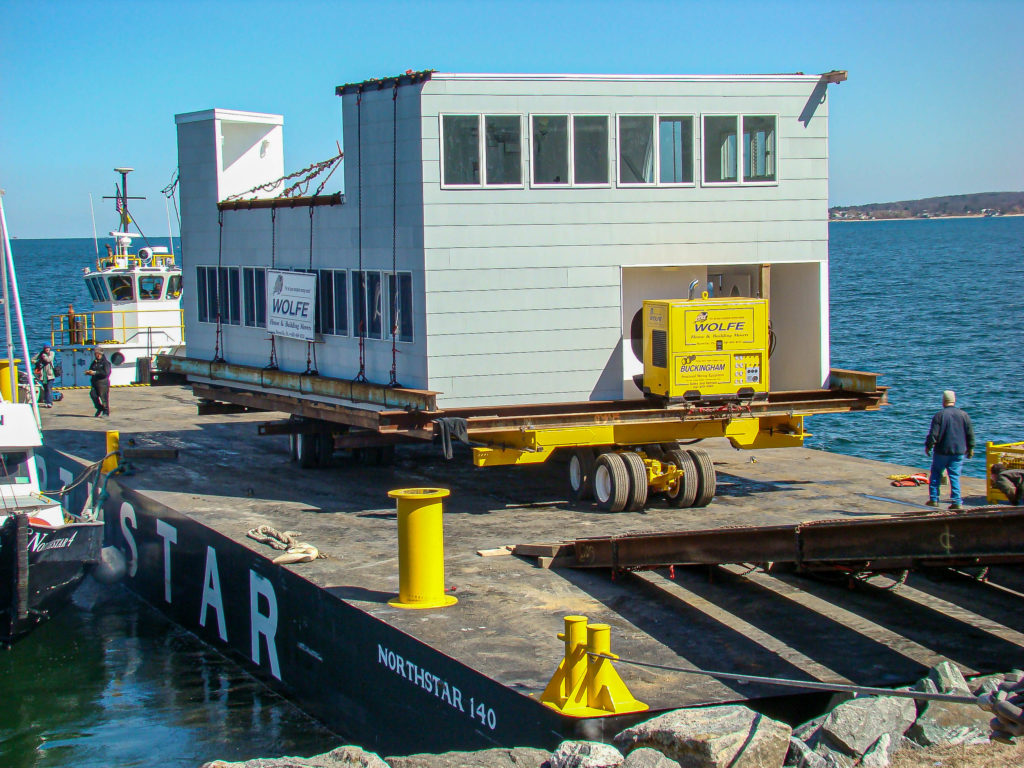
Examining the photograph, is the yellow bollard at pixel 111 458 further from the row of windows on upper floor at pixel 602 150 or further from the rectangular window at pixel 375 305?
the row of windows on upper floor at pixel 602 150

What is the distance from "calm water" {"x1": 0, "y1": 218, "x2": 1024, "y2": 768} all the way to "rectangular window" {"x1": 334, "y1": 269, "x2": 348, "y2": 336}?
5.29 metres

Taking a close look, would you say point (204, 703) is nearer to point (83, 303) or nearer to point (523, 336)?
point (523, 336)

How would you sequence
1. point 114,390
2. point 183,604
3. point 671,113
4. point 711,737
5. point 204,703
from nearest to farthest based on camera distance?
point 711,737 < point 204,703 < point 671,113 < point 183,604 < point 114,390

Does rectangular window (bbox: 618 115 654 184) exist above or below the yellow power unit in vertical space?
above

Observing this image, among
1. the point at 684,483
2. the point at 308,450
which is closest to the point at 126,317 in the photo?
the point at 308,450

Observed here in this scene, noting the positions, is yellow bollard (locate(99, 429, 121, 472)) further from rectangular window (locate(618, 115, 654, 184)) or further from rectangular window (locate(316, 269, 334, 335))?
rectangular window (locate(618, 115, 654, 184))

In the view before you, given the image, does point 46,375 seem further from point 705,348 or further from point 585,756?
point 585,756

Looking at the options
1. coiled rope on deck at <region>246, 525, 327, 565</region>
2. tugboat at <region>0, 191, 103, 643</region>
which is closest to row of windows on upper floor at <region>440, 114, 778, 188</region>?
coiled rope on deck at <region>246, 525, 327, 565</region>

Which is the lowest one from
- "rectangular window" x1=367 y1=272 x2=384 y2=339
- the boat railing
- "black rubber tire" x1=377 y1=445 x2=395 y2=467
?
"black rubber tire" x1=377 y1=445 x2=395 y2=467

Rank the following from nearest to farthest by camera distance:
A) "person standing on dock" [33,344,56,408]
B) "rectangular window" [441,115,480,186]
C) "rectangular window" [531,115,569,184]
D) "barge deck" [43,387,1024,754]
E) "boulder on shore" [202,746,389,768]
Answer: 1. "boulder on shore" [202,746,389,768]
2. "barge deck" [43,387,1024,754]
3. "rectangular window" [441,115,480,186]
4. "rectangular window" [531,115,569,184]
5. "person standing on dock" [33,344,56,408]

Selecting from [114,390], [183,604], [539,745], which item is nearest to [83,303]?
[114,390]

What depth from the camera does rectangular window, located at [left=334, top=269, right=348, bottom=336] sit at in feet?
58.5

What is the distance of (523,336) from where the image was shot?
16031 mm

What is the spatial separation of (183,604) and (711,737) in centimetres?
1196
